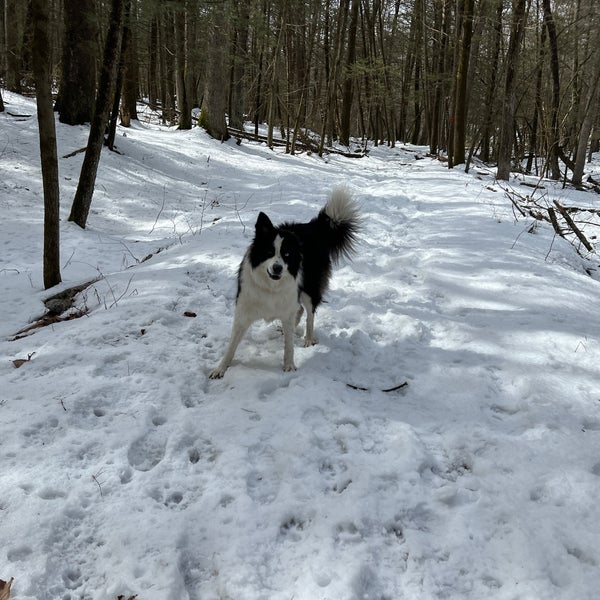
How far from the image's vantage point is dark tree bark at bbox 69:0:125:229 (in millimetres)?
6559

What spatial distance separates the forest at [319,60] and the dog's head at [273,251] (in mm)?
3402

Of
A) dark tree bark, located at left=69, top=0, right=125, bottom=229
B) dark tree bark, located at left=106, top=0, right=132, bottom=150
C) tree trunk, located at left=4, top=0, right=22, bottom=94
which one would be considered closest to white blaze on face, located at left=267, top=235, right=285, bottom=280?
dark tree bark, located at left=69, top=0, right=125, bottom=229

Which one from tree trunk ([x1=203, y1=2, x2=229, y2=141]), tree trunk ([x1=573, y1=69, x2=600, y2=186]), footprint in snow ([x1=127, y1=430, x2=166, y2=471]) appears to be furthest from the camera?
tree trunk ([x1=203, y1=2, x2=229, y2=141])

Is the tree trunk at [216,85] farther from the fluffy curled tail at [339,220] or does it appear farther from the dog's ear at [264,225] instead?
the dog's ear at [264,225]

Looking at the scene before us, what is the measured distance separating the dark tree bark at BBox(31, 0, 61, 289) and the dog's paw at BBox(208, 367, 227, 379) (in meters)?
3.03

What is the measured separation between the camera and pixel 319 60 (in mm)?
29906

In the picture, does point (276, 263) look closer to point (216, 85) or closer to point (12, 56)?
point (216, 85)

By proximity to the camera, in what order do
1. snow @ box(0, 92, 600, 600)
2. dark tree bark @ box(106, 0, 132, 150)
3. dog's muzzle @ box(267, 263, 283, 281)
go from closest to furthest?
1. snow @ box(0, 92, 600, 600)
2. dog's muzzle @ box(267, 263, 283, 281)
3. dark tree bark @ box(106, 0, 132, 150)

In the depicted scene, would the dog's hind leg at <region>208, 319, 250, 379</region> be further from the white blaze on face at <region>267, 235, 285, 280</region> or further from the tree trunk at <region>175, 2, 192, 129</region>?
the tree trunk at <region>175, 2, 192, 129</region>

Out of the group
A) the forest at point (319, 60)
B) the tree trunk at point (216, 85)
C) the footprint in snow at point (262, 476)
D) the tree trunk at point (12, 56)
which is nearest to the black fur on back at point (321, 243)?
the footprint in snow at point (262, 476)

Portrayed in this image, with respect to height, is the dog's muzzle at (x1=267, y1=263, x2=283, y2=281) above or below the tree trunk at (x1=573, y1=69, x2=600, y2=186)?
below

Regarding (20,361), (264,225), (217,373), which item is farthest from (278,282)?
(20,361)

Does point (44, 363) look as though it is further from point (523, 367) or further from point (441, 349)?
point (523, 367)

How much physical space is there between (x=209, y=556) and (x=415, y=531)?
41.5 inches
